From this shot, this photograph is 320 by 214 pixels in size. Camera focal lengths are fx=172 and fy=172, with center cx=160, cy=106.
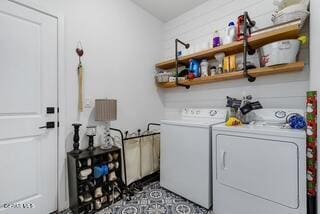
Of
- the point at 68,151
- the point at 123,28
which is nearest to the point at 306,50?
the point at 123,28

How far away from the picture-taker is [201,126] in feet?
6.23

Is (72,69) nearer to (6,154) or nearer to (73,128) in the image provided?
(73,128)

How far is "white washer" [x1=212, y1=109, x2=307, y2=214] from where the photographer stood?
4.40 ft

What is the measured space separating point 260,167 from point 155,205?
1.19 meters

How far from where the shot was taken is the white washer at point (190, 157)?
1.87m

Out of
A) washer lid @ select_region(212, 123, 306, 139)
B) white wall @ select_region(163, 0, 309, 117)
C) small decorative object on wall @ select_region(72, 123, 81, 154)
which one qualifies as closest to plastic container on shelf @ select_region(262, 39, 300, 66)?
white wall @ select_region(163, 0, 309, 117)

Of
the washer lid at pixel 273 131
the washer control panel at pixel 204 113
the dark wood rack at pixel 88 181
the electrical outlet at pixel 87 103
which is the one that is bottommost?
the dark wood rack at pixel 88 181

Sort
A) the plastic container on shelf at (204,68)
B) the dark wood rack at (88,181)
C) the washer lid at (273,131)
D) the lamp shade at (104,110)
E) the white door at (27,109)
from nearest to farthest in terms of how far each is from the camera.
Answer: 1. the washer lid at (273,131)
2. the white door at (27,109)
3. the dark wood rack at (88,181)
4. the lamp shade at (104,110)
5. the plastic container on shelf at (204,68)

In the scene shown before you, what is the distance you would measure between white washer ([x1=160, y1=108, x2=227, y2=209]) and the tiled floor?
0.24 feet

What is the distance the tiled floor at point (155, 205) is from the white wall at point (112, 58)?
0.63 meters

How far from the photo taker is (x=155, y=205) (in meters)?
1.96

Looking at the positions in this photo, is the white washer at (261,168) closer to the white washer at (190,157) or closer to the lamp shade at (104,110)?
the white washer at (190,157)

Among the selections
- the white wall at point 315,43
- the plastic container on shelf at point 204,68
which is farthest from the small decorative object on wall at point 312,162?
the plastic container on shelf at point 204,68

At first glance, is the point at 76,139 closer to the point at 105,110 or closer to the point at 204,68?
the point at 105,110
